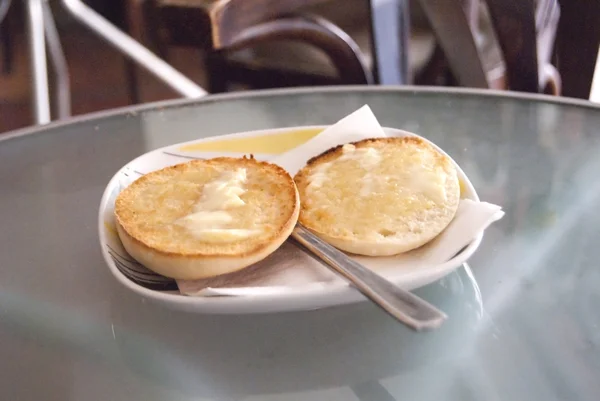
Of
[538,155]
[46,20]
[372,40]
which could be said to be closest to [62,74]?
[46,20]

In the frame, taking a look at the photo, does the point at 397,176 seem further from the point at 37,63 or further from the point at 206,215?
the point at 37,63

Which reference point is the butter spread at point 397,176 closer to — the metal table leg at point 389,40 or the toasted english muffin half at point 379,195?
the toasted english muffin half at point 379,195

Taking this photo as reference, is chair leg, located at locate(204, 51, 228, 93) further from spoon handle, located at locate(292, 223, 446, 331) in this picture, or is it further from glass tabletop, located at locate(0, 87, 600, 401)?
spoon handle, located at locate(292, 223, 446, 331)

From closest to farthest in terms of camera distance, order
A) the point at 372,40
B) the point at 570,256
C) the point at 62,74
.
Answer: the point at 570,256 → the point at 372,40 → the point at 62,74

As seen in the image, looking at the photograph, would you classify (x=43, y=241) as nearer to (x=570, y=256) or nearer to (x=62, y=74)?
(x=570, y=256)

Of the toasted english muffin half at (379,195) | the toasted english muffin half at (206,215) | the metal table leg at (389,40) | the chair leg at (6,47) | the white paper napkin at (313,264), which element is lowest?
the chair leg at (6,47)

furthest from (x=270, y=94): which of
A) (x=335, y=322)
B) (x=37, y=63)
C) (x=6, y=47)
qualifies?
(x=6, y=47)

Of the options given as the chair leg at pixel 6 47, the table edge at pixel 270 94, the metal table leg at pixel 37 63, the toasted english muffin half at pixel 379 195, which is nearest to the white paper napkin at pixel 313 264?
the toasted english muffin half at pixel 379 195
